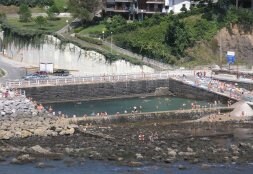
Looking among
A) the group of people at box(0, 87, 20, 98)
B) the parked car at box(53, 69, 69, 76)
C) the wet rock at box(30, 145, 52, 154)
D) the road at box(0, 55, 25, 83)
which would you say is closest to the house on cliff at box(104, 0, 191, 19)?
the road at box(0, 55, 25, 83)

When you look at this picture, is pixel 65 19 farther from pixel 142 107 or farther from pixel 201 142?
pixel 201 142

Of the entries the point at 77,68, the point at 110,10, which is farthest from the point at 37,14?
the point at 77,68

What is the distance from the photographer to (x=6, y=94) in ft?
219

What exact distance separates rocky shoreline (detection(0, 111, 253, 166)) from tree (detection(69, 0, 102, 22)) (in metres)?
31.5

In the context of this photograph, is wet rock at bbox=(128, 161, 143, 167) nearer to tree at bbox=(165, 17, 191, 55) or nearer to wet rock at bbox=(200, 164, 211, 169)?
wet rock at bbox=(200, 164, 211, 169)

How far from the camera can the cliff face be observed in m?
88.4

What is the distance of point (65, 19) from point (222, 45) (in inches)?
946

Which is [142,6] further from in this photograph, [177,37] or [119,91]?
[119,91]

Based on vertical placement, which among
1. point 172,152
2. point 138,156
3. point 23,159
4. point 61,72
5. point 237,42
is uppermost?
point 237,42

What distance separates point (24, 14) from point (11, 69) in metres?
16.4

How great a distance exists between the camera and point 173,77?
79062mm

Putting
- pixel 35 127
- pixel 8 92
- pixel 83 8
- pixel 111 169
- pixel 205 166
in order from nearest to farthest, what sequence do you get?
pixel 111 169, pixel 205 166, pixel 35 127, pixel 8 92, pixel 83 8

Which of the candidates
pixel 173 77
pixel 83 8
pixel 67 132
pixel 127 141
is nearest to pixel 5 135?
pixel 67 132

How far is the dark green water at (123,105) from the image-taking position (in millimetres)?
70062
